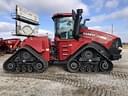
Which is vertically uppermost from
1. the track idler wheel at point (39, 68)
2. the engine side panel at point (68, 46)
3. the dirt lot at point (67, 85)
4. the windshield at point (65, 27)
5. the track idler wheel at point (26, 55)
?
the windshield at point (65, 27)

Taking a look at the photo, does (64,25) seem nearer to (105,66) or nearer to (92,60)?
(92,60)

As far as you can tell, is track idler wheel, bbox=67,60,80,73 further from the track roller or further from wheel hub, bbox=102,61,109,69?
wheel hub, bbox=102,61,109,69

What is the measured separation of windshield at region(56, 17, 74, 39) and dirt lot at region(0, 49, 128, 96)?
183cm

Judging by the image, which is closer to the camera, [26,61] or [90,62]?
[90,62]

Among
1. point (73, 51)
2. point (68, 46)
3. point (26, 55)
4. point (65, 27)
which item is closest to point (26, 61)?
point (26, 55)

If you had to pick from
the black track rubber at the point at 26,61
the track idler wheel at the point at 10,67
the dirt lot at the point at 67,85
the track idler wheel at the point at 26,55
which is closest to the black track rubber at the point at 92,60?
the dirt lot at the point at 67,85

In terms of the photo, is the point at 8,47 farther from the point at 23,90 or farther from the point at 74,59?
the point at 23,90

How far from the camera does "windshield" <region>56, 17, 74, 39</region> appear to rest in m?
9.83

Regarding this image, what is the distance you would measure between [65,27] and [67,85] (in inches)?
140

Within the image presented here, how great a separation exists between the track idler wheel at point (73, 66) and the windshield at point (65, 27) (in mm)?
1116

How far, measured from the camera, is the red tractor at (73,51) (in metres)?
9.32

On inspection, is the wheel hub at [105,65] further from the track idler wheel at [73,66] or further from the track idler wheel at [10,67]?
the track idler wheel at [10,67]

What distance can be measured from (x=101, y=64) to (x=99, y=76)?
1006 mm

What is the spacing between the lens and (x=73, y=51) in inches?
376
